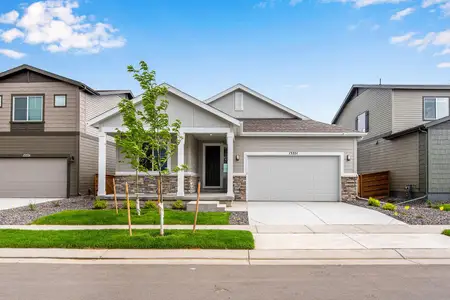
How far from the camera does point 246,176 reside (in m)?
18.6

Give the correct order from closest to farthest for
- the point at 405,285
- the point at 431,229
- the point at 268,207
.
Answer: the point at 405,285
the point at 431,229
the point at 268,207

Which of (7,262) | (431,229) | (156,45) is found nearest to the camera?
(7,262)

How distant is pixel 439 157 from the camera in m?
17.7

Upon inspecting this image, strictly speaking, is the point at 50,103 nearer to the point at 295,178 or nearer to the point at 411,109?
the point at 295,178

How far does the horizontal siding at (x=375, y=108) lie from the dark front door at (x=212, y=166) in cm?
919

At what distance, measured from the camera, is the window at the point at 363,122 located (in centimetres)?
2439

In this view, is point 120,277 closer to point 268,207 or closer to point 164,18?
point 268,207

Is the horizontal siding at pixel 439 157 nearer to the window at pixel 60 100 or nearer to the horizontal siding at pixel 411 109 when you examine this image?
the horizontal siding at pixel 411 109

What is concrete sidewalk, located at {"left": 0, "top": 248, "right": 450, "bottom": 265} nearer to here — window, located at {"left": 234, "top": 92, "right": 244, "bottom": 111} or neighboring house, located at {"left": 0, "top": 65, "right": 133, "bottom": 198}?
neighboring house, located at {"left": 0, "top": 65, "right": 133, "bottom": 198}

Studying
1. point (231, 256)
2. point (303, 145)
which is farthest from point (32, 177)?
point (231, 256)

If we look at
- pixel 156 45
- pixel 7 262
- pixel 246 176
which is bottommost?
pixel 7 262

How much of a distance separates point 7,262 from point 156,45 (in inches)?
589

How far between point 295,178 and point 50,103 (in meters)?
13.0

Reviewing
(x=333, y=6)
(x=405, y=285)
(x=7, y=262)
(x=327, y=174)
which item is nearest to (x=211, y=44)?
(x=333, y=6)
